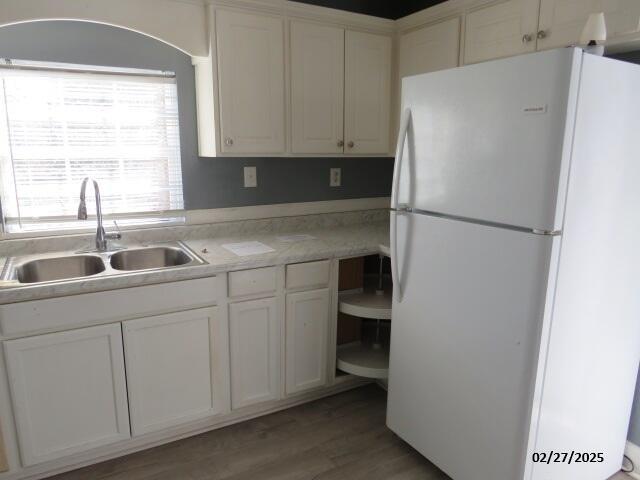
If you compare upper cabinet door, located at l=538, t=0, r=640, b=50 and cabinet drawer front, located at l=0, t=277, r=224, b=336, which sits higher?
Answer: upper cabinet door, located at l=538, t=0, r=640, b=50

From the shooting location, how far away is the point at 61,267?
2.20 meters

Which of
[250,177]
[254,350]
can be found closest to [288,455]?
[254,350]

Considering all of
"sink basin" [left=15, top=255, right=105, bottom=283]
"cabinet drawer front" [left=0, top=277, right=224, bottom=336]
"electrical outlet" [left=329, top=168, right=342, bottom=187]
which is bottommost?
"cabinet drawer front" [left=0, top=277, right=224, bottom=336]

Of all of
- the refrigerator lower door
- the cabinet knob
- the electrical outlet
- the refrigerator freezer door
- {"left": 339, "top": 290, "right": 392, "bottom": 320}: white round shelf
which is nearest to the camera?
the refrigerator freezer door

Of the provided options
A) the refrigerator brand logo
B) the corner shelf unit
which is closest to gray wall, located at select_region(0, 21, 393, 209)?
the corner shelf unit

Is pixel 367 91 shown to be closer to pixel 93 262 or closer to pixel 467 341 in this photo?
pixel 467 341

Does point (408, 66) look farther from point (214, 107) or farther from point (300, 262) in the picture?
point (300, 262)

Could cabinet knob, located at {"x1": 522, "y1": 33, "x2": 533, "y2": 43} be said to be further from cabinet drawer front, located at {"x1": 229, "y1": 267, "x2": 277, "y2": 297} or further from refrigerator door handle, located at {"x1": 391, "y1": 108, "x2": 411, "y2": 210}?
cabinet drawer front, located at {"x1": 229, "y1": 267, "x2": 277, "y2": 297}

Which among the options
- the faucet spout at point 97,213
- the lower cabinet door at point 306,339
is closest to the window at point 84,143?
the faucet spout at point 97,213

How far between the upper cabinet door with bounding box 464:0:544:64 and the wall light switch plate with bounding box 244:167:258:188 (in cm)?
129

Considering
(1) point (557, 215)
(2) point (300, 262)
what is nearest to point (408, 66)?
(2) point (300, 262)

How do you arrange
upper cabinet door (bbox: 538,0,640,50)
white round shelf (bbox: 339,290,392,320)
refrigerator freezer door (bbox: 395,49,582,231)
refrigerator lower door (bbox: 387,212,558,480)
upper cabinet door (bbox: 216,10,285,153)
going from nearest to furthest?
refrigerator freezer door (bbox: 395,49,582,231), refrigerator lower door (bbox: 387,212,558,480), upper cabinet door (bbox: 538,0,640,50), upper cabinet door (bbox: 216,10,285,153), white round shelf (bbox: 339,290,392,320)

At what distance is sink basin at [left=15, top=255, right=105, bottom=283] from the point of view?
6.98 ft

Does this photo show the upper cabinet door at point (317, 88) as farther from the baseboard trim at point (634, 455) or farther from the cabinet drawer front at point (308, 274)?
the baseboard trim at point (634, 455)
